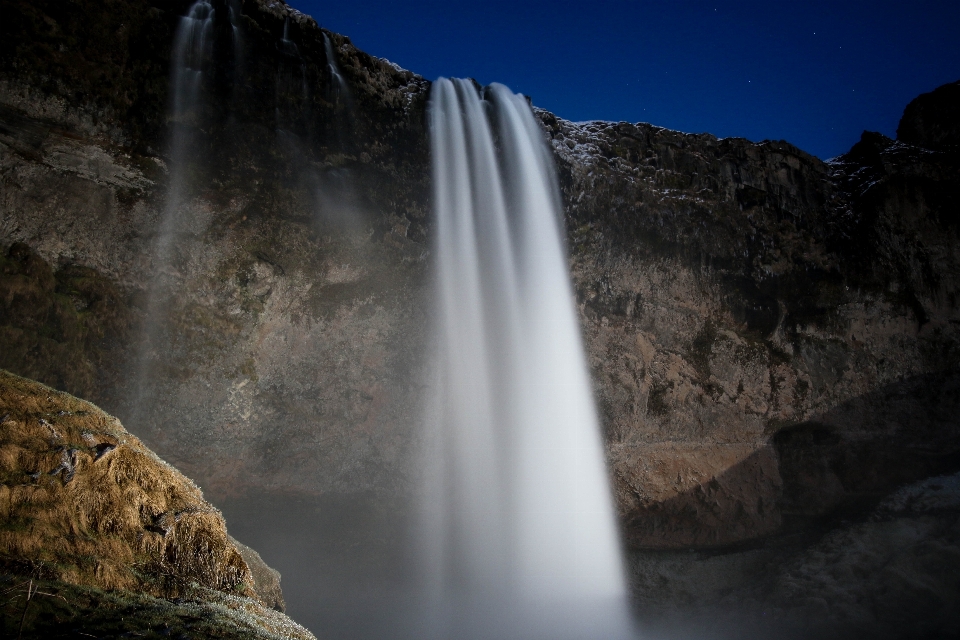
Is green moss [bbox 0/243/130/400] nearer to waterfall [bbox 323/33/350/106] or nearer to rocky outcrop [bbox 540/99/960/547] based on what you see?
waterfall [bbox 323/33/350/106]

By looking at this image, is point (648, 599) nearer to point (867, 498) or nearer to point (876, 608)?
point (876, 608)

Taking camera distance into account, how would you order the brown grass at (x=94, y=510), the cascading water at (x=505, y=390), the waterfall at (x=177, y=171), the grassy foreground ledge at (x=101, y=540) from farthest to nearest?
the cascading water at (x=505, y=390)
the waterfall at (x=177, y=171)
the brown grass at (x=94, y=510)
the grassy foreground ledge at (x=101, y=540)

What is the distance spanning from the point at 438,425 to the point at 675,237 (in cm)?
926

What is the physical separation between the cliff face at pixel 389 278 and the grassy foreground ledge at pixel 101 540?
9.07 meters

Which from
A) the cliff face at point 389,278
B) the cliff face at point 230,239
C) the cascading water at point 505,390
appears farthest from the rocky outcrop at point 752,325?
the cliff face at point 230,239

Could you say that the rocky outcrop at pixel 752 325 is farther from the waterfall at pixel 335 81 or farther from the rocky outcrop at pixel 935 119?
the waterfall at pixel 335 81

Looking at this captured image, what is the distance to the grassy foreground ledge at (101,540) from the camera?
3633mm

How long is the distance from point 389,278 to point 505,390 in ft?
16.0

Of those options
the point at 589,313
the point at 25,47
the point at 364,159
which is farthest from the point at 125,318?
the point at 589,313

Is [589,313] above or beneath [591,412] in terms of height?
above

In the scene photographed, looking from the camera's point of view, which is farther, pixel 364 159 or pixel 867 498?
pixel 867 498

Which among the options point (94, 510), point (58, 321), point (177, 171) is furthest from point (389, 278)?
point (94, 510)

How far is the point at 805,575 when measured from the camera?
49.2 ft

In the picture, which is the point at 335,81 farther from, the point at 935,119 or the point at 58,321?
the point at 935,119
